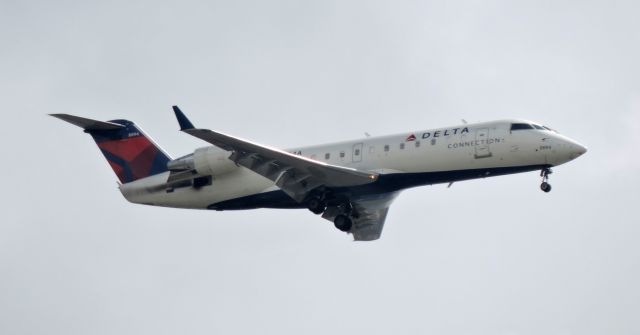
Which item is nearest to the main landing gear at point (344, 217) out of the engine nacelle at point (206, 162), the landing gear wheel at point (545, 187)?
the engine nacelle at point (206, 162)

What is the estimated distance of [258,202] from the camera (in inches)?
1182

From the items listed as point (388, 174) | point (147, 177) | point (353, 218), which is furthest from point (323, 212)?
point (147, 177)

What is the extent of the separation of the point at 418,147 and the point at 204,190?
6.58 meters

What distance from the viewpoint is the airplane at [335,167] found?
27.2 m

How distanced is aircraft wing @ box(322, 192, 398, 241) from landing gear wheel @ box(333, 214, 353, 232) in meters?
0.41

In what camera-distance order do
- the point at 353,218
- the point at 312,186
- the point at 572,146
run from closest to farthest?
1. the point at 572,146
2. the point at 312,186
3. the point at 353,218

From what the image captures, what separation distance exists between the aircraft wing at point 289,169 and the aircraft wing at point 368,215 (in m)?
1.70

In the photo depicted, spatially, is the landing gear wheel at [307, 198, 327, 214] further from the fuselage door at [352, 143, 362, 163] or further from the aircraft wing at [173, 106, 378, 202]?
the fuselage door at [352, 143, 362, 163]

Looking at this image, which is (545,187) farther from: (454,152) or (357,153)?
(357,153)

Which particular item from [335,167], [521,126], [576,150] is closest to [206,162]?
[335,167]

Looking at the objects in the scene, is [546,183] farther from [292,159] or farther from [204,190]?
[204,190]

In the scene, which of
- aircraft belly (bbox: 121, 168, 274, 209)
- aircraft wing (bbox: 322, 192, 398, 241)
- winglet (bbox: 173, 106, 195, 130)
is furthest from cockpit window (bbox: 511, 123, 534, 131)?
winglet (bbox: 173, 106, 195, 130)

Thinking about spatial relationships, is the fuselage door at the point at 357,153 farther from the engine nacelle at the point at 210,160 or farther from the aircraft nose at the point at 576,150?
the aircraft nose at the point at 576,150

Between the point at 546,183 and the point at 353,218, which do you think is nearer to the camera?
the point at 546,183
